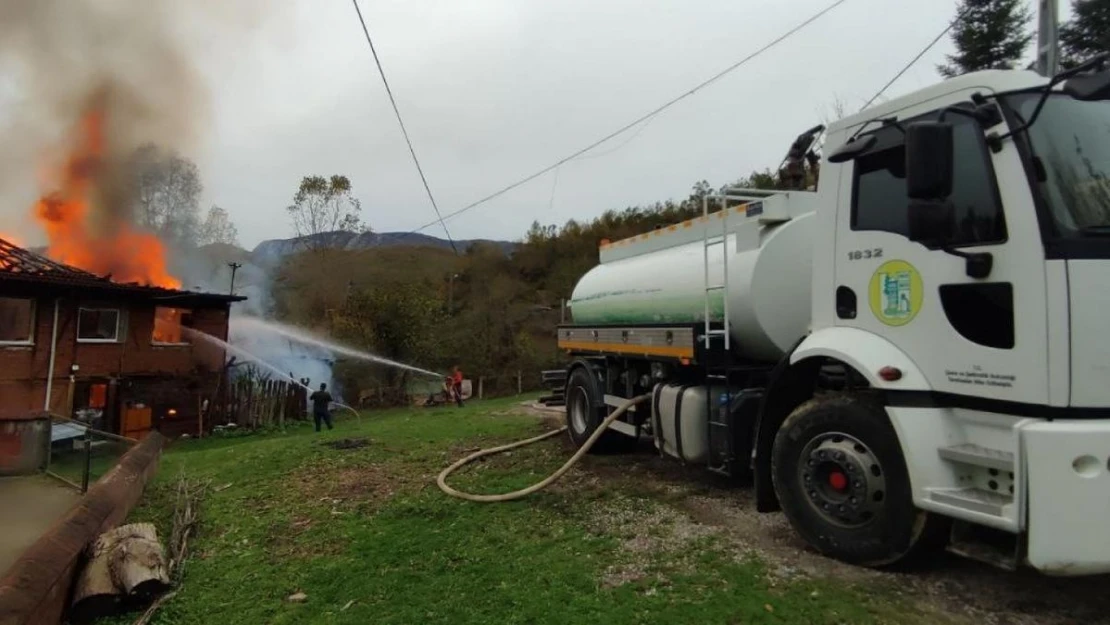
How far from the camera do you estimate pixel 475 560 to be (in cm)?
529

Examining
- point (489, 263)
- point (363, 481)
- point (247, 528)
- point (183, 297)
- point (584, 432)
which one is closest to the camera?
point (247, 528)

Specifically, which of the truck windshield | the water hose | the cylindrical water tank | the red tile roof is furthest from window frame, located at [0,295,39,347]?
the truck windshield

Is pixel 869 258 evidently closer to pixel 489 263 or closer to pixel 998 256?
pixel 998 256

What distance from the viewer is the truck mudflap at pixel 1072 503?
333 cm

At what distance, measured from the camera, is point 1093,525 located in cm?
333

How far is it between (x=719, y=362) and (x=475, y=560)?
287 cm

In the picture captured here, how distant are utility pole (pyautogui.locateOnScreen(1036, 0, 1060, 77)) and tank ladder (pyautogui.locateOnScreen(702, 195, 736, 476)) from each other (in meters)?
4.34

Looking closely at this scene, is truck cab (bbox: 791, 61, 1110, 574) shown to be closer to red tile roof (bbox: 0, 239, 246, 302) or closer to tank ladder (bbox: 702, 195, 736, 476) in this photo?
tank ladder (bbox: 702, 195, 736, 476)

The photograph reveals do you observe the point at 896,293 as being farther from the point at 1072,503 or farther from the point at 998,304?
the point at 1072,503

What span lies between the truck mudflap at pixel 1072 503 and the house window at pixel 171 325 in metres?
25.4

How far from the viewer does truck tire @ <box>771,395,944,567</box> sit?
416cm

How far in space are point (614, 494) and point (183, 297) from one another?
822 inches

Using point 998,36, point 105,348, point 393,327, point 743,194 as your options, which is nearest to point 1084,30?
point 998,36

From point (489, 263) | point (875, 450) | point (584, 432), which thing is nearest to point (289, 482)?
point (584, 432)
